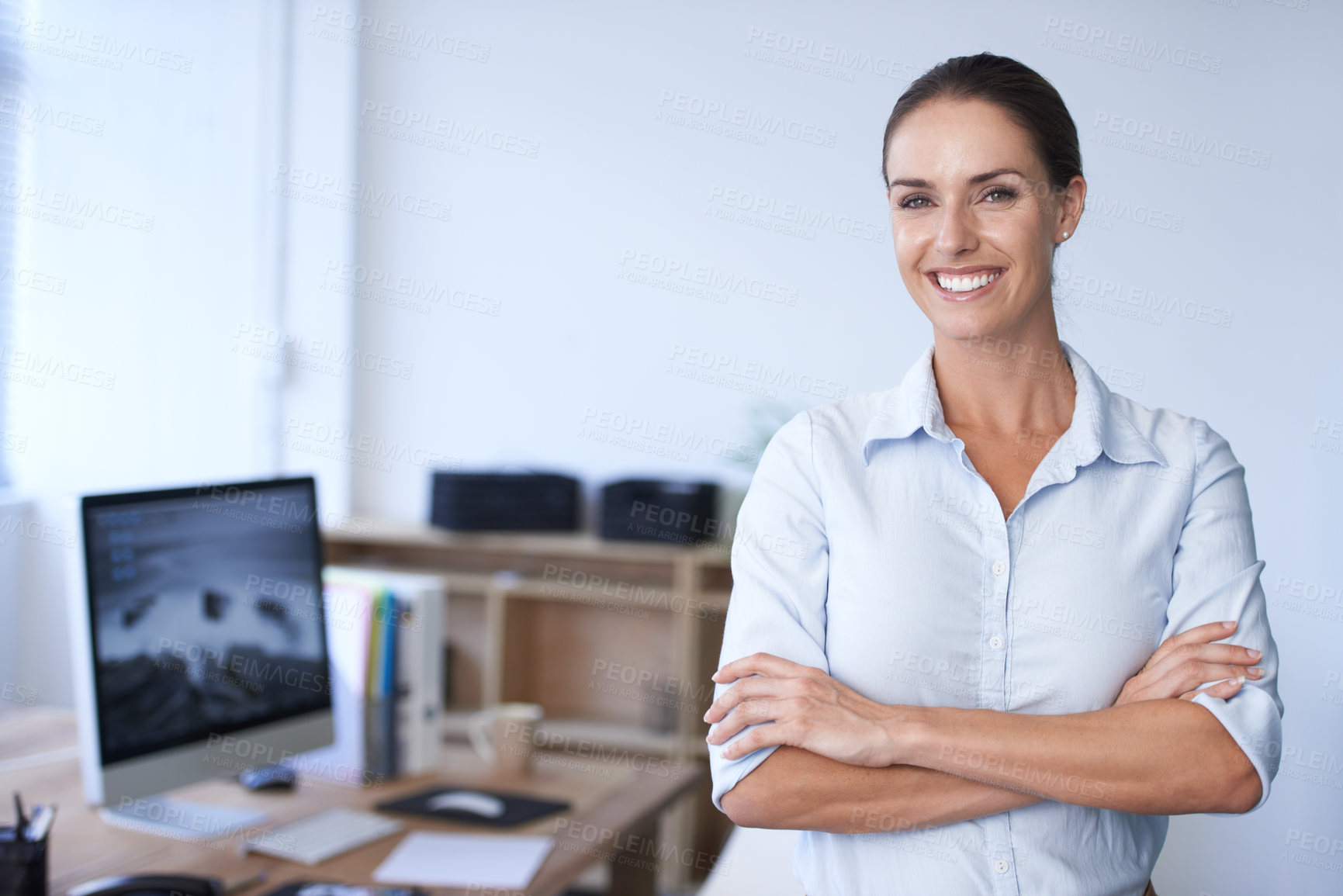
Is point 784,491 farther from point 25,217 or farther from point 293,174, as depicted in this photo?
point 293,174

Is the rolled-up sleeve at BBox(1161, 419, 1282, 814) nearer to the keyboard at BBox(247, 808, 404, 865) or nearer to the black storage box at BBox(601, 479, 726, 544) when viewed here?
the keyboard at BBox(247, 808, 404, 865)

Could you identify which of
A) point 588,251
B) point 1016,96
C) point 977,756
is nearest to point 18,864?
point 977,756

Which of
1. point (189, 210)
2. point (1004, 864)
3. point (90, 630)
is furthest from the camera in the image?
point (189, 210)

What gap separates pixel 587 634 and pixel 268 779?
186 cm

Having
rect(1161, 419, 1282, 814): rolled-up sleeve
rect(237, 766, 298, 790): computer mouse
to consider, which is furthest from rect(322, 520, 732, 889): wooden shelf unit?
rect(1161, 419, 1282, 814): rolled-up sleeve

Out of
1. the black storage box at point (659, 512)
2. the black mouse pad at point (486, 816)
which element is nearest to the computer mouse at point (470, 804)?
the black mouse pad at point (486, 816)

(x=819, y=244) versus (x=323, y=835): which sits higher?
(x=819, y=244)

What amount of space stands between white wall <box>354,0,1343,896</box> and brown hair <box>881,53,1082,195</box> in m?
2.16

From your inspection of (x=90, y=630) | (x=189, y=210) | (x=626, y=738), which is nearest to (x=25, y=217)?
(x=189, y=210)

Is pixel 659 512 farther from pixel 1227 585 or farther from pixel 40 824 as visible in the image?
pixel 1227 585

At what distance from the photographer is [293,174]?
4.12m

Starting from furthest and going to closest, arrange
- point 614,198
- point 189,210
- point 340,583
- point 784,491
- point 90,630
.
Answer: point 614,198 < point 189,210 < point 340,583 < point 90,630 < point 784,491

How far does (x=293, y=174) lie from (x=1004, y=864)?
3798 mm

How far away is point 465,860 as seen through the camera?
69.9 inches
